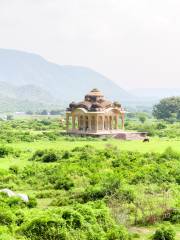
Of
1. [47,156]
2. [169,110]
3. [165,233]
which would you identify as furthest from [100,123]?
[169,110]

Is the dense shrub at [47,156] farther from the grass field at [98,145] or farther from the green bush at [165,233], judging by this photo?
the green bush at [165,233]

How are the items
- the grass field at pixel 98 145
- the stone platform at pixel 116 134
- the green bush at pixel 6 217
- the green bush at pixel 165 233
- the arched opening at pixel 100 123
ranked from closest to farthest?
the green bush at pixel 165 233
the green bush at pixel 6 217
the grass field at pixel 98 145
the stone platform at pixel 116 134
the arched opening at pixel 100 123

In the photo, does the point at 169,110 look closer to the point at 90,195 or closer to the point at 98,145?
the point at 98,145

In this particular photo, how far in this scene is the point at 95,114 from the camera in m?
54.5

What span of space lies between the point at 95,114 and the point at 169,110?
4929 cm

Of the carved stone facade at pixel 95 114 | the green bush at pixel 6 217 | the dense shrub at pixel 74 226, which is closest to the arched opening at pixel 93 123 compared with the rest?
the carved stone facade at pixel 95 114

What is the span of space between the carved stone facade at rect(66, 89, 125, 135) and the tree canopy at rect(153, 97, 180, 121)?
41.0 metres

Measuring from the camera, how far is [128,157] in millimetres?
33688

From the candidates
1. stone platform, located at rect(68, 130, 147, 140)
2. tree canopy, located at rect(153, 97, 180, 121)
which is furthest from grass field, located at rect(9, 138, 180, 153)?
tree canopy, located at rect(153, 97, 180, 121)

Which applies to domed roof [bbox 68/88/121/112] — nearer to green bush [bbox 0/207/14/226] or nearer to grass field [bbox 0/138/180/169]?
grass field [bbox 0/138/180/169]

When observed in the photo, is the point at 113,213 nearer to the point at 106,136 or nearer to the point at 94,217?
the point at 94,217

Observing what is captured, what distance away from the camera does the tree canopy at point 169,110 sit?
99938 mm

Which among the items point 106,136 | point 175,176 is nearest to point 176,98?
point 106,136

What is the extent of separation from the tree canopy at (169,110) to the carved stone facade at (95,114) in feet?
135
